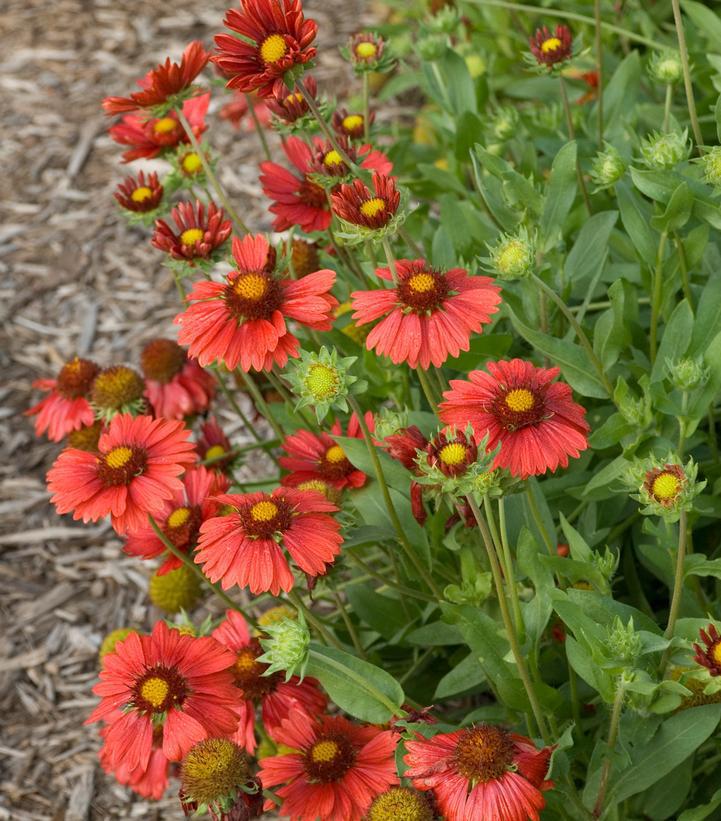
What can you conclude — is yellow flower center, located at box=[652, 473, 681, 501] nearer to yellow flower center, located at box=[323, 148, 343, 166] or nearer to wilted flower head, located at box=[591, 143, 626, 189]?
wilted flower head, located at box=[591, 143, 626, 189]

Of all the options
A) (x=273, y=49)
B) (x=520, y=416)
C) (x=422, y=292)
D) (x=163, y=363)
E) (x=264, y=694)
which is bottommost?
(x=264, y=694)

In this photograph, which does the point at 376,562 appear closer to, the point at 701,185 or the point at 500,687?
the point at 500,687

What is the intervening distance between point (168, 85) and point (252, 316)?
52 cm

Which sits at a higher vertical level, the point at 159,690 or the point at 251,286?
the point at 251,286

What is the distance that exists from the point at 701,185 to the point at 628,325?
286mm

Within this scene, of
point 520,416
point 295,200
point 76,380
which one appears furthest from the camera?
point 76,380

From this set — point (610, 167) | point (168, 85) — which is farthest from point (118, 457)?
point (610, 167)

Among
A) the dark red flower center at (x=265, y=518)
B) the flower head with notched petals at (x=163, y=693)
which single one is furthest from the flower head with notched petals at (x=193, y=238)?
the flower head with notched petals at (x=163, y=693)

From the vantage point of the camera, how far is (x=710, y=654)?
4.41ft

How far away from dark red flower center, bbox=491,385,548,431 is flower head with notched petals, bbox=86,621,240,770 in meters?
0.51

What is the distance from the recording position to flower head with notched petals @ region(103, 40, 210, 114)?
1864 millimetres

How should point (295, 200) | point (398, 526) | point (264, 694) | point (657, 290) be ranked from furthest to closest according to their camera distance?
point (295, 200) → point (657, 290) → point (264, 694) → point (398, 526)

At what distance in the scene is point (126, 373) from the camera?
7.15 ft

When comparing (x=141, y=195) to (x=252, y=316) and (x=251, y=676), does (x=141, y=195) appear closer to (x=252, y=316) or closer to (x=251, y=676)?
(x=252, y=316)
